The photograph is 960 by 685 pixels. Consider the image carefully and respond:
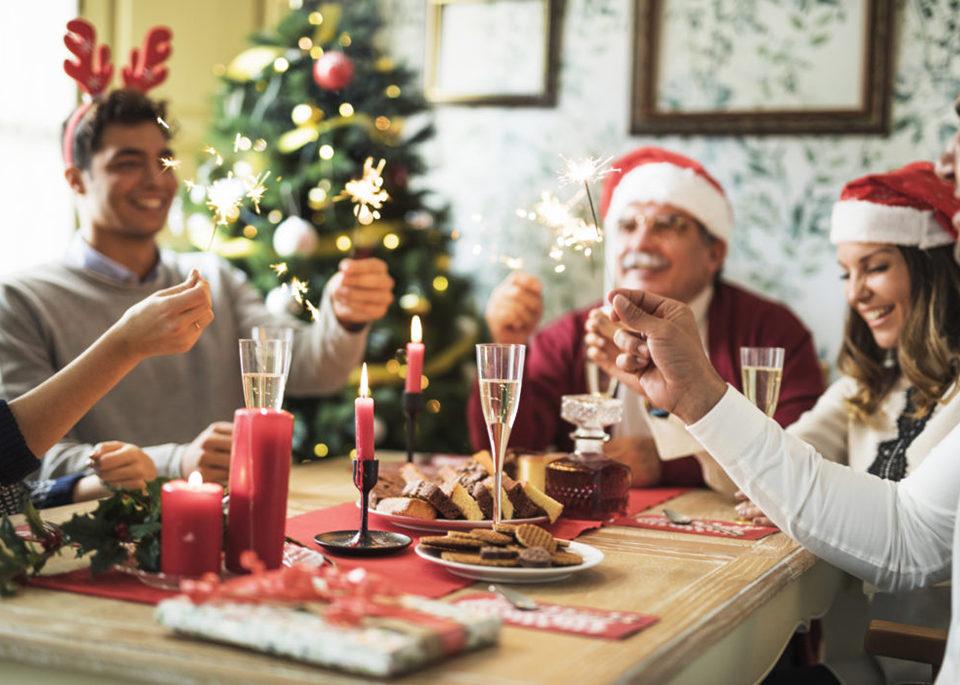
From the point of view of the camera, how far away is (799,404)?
2641mm

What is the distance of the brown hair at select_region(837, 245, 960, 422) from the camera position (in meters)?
2.12

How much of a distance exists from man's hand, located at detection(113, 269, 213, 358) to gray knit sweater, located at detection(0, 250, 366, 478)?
0.51 meters

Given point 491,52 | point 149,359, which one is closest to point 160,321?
point 149,359

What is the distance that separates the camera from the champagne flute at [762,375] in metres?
1.84

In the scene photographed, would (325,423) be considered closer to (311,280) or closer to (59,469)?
(311,280)

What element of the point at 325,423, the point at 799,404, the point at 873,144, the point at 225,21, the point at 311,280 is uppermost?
the point at 225,21

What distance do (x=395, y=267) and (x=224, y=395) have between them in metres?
1.11

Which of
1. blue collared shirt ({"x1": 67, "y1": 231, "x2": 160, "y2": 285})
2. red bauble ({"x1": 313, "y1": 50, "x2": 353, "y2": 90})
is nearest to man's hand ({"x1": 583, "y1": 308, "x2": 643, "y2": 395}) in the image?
blue collared shirt ({"x1": 67, "y1": 231, "x2": 160, "y2": 285})

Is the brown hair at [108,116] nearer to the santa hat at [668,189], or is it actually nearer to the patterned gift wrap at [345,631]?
the santa hat at [668,189]

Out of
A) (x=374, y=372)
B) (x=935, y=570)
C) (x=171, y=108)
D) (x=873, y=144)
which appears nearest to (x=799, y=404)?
(x=935, y=570)

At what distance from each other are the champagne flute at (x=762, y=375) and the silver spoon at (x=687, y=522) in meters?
0.21

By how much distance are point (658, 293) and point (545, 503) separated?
1.16 meters

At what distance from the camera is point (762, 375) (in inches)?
72.7

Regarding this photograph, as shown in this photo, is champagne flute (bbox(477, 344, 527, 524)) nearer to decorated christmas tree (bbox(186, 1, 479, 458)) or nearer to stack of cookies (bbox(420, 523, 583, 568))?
stack of cookies (bbox(420, 523, 583, 568))
